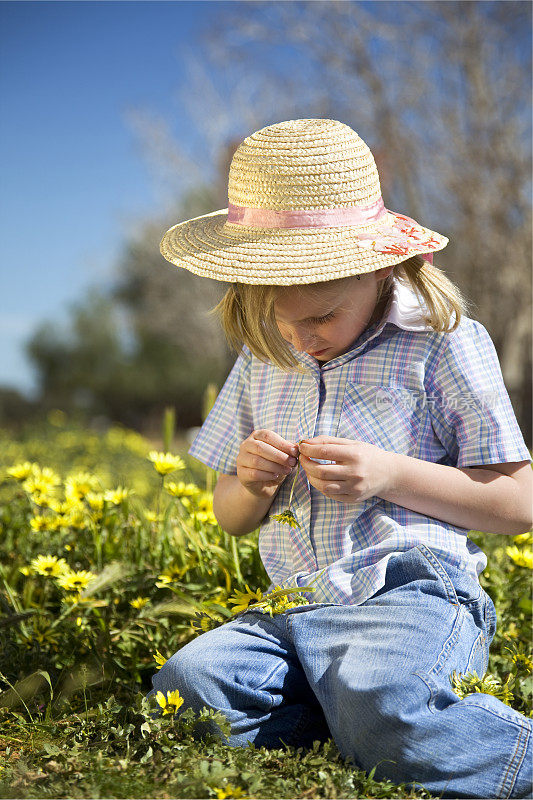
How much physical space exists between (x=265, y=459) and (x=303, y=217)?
0.55 m

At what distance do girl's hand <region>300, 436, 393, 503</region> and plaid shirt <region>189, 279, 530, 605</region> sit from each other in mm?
94

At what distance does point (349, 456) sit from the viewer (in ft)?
5.39

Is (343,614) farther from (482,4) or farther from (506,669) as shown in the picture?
(482,4)

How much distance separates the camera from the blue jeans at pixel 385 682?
4.67 feet

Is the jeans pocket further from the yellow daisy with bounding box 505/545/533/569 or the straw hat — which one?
the straw hat

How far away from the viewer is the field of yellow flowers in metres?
1.42

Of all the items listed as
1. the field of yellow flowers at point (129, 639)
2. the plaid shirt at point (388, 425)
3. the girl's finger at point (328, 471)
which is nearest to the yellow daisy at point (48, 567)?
the field of yellow flowers at point (129, 639)

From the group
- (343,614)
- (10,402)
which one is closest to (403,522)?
(343,614)

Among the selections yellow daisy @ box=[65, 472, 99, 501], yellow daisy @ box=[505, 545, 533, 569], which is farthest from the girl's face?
yellow daisy @ box=[65, 472, 99, 501]

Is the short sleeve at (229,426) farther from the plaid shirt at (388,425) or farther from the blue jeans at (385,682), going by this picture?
the blue jeans at (385,682)

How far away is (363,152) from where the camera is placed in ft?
5.88

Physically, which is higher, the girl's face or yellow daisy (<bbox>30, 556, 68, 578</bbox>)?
the girl's face

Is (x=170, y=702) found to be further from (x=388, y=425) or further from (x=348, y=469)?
(x=388, y=425)

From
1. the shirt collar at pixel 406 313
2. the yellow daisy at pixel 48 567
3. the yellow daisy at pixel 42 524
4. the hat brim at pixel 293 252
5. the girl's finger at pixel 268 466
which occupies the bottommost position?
the yellow daisy at pixel 48 567
